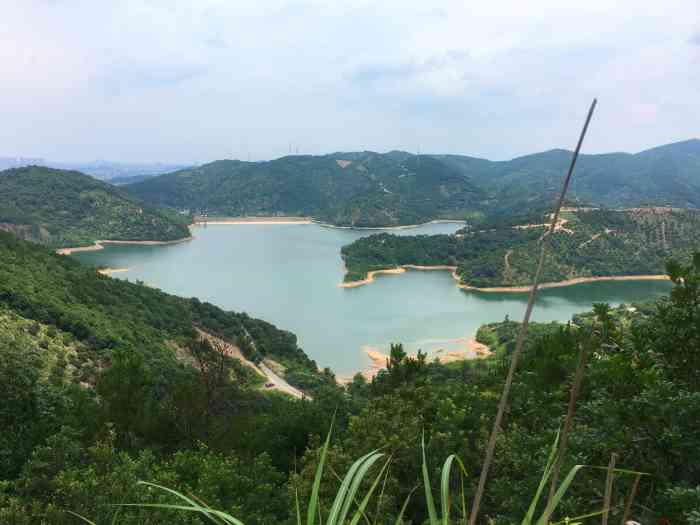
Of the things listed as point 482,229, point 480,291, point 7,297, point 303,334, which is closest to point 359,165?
point 482,229

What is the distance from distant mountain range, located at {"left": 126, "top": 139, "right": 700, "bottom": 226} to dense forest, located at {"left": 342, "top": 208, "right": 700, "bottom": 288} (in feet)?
85.2

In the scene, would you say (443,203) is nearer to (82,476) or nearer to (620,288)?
(620,288)

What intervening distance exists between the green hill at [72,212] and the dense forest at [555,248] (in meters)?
29.8

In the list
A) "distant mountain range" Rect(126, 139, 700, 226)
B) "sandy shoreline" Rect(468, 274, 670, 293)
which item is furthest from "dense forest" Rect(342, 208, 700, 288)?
"distant mountain range" Rect(126, 139, 700, 226)


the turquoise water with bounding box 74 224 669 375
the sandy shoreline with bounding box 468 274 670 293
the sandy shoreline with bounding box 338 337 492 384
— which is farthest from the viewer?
the sandy shoreline with bounding box 468 274 670 293

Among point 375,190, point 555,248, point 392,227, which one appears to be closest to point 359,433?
point 555,248

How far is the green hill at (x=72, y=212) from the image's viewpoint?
205 ft

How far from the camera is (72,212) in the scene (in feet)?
231

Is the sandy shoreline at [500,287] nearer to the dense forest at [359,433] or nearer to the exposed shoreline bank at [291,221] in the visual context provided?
the exposed shoreline bank at [291,221]

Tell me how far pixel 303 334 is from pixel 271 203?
80.2 meters

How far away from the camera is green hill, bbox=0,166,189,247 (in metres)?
62.4

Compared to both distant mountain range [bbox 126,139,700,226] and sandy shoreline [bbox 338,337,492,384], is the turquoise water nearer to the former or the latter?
sandy shoreline [bbox 338,337,492,384]

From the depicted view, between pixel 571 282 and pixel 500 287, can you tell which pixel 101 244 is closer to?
pixel 500 287

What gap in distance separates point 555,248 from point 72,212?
6081 centimetres
